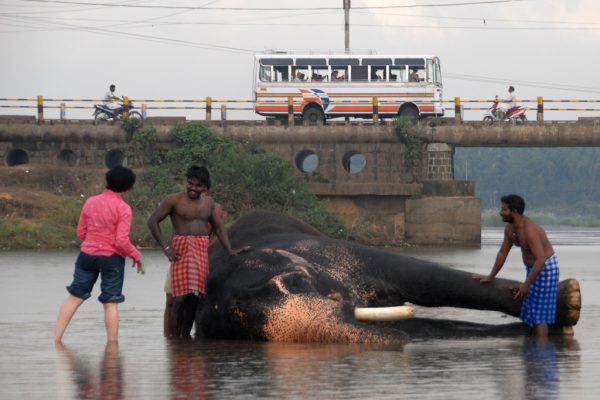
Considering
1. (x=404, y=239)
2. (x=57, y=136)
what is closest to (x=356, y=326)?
(x=404, y=239)

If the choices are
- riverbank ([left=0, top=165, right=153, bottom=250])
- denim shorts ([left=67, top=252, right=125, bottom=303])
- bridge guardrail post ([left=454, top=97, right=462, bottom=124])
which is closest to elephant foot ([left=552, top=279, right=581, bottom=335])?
denim shorts ([left=67, top=252, right=125, bottom=303])

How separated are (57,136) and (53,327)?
100 ft

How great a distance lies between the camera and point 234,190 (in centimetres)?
3712

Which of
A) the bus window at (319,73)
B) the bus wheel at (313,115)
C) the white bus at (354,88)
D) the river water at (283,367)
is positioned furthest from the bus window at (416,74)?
the river water at (283,367)

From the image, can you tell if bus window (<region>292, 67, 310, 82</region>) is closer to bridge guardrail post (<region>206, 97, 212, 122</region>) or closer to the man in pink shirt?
bridge guardrail post (<region>206, 97, 212, 122</region>)

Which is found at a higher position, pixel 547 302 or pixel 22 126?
pixel 22 126

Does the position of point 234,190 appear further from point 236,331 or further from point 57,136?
point 236,331

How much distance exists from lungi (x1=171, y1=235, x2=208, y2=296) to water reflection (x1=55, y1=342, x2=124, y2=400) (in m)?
0.70

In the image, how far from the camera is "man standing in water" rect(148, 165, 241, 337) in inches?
423

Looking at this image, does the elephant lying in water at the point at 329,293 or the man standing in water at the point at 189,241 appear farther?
the man standing in water at the point at 189,241

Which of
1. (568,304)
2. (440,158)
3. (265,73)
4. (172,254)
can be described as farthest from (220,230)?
(265,73)

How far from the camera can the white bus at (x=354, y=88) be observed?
44.9 m

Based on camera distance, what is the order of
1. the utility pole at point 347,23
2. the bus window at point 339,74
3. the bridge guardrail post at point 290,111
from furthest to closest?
the utility pole at point 347,23 → the bus window at point 339,74 → the bridge guardrail post at point 290,111

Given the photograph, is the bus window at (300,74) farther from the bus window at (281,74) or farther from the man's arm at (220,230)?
the man's arm at (220,230)
